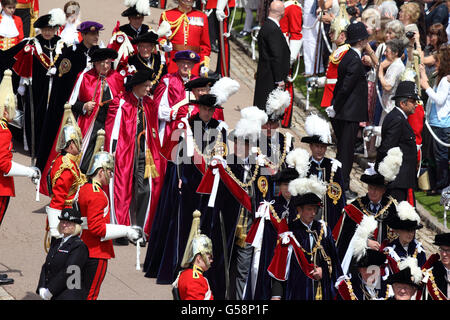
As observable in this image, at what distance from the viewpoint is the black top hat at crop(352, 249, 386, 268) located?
1095 cm

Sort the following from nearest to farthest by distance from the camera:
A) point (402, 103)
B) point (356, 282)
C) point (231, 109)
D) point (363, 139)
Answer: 1. point (356, 282)
2. point (402, 103)
3. point (363, 139)
4. point (231, 109)

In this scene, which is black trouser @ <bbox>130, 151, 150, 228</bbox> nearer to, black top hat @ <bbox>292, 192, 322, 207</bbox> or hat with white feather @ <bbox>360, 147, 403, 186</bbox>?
hat with white feather @ <bbox>360, 147, 403, 186</bbox>

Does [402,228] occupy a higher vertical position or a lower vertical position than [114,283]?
higher

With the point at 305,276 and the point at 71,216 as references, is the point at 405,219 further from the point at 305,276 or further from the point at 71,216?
the point at 71,216

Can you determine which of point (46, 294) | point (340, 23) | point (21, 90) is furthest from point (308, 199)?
point (21, 90)

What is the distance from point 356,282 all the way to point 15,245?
4.30m

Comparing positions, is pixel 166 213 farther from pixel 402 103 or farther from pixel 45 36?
pixel 45 36

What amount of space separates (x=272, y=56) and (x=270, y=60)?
67 mm

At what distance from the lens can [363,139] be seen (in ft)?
55.4

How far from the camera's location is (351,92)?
1527cm

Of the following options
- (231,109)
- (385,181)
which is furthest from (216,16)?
(385,181)
